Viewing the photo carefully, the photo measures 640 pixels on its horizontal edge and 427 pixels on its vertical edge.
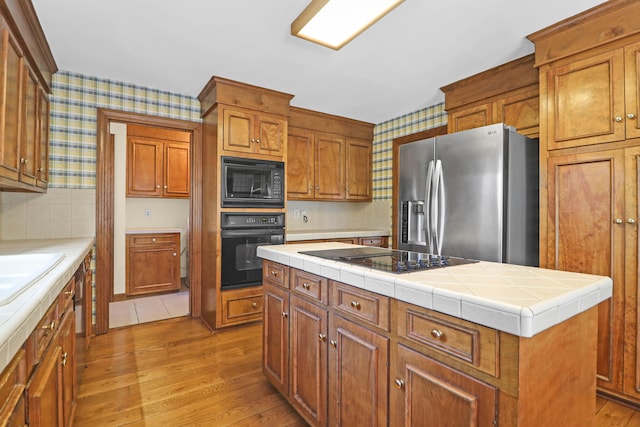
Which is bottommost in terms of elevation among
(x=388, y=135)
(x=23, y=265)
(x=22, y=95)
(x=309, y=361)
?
(x=309, y=361)

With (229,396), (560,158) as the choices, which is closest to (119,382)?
(229,396)

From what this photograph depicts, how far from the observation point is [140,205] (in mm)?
4680

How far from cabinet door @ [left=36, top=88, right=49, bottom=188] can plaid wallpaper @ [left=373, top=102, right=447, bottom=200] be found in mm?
3490

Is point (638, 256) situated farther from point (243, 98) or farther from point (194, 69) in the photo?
point (194, 69)

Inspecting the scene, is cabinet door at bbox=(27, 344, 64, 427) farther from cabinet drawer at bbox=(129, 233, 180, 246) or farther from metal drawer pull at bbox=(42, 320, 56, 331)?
cabinet drawer at bbox=(129, 233, 180, 246)

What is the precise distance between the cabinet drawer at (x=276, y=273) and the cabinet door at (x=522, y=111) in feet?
7.14

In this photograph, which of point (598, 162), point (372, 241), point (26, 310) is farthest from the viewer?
point (372, 241)

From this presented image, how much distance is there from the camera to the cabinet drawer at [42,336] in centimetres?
97

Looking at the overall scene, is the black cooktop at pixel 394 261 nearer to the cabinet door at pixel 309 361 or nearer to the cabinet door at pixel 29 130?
the cabinet door at pixel 309 361

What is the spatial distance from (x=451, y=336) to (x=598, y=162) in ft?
5.91

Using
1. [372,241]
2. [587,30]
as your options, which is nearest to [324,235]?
[372,241]

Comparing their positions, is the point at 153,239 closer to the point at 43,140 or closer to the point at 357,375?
the point at 43,140

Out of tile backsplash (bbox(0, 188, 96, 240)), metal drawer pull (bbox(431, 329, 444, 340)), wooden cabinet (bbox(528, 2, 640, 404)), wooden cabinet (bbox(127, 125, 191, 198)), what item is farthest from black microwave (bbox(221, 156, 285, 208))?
metal drawer pull (bbox(431, 329, 444, 340))

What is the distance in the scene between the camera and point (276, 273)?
1.96 m
